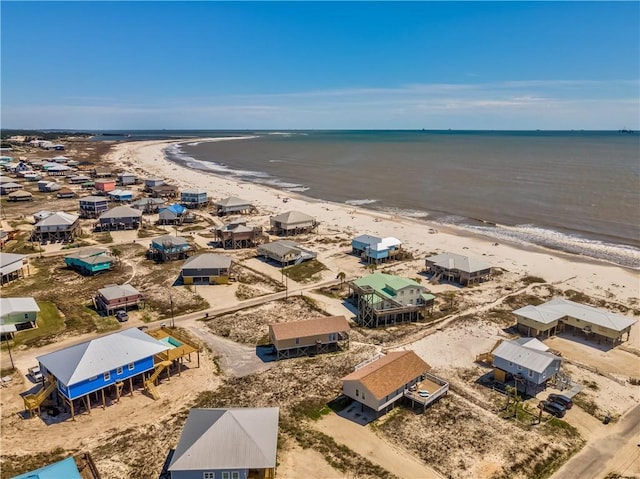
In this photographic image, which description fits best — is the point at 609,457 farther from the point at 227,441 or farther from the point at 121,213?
the point at 121,213

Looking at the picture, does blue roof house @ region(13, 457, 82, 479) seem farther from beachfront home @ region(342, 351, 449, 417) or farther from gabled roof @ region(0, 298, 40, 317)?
gabled roof @ region(0, 298, 40, 317)

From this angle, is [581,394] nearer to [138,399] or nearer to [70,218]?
[138,399]

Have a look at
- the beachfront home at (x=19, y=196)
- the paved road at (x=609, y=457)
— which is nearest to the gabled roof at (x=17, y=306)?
the paved road at (x=609, y=457)

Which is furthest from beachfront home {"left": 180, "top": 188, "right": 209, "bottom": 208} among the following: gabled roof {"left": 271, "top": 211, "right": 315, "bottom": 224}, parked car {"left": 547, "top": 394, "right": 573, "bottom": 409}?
parked car {"left": 547, "top": 394, "right": 573, "bottom": 409}

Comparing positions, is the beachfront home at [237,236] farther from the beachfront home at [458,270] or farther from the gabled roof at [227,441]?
the gabled roof at [227,441]

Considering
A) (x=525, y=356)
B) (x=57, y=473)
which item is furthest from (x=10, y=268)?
(x=525, y=356)
